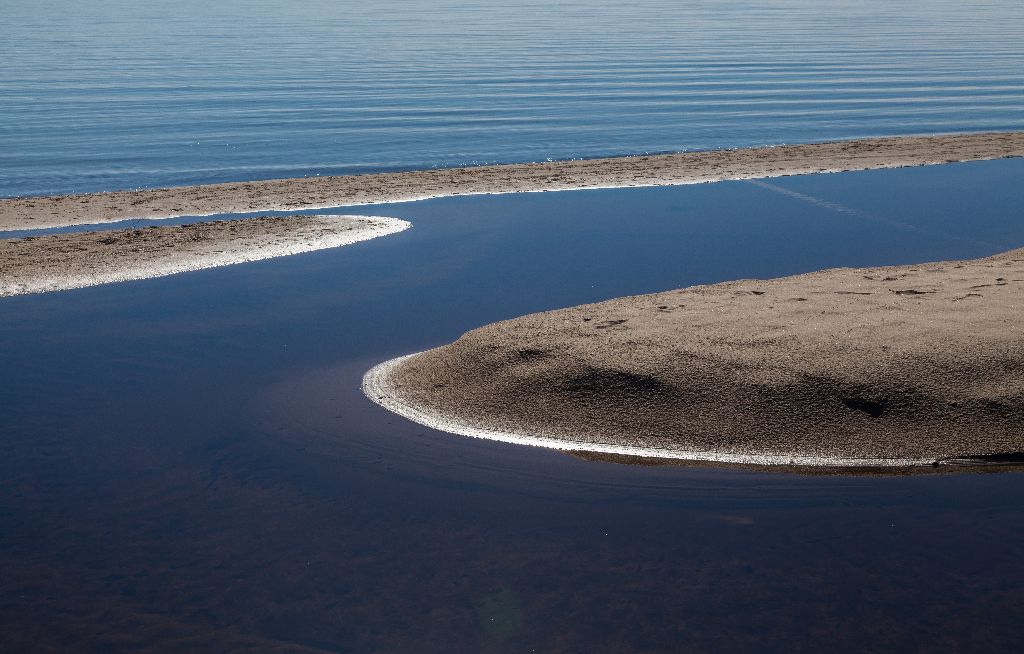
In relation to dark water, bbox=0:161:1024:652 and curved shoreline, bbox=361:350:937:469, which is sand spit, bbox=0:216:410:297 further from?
curved shoreline, bbox=361:350:937:469

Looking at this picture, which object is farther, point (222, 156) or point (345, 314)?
point (222, 156)

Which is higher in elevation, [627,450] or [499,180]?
[499,180]

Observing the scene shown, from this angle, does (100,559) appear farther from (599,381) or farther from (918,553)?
(918,553)

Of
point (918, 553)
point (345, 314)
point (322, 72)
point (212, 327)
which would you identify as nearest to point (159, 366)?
point (212, 327)

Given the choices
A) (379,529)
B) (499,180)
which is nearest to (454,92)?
(499,180)

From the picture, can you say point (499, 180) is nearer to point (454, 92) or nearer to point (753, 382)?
point (753, 382)

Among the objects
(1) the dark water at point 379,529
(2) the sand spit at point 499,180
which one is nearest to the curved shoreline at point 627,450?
(1) the dark water at point 379,529
